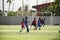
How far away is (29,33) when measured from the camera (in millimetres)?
3646

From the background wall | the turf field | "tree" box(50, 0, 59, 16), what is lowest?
the turf field

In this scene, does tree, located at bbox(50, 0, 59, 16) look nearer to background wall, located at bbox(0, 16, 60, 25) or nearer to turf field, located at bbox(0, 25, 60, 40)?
background wall, located at bbox(0, 16, 60, 25)

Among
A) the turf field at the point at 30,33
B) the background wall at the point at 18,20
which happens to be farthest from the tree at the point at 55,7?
the turf field at the point at 30,33

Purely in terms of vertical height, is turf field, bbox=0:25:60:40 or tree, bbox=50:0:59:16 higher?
tree, bbox=50:0:59:16

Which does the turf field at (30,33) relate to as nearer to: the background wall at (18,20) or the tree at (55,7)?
the background wall at (18,20)

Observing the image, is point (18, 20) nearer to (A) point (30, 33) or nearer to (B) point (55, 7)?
(A) point (30, 33)

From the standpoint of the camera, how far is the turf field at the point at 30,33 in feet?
11.8

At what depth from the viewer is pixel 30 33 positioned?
3.64 meters

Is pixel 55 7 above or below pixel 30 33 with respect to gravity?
above

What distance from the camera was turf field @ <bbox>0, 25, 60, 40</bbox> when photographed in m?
3.61

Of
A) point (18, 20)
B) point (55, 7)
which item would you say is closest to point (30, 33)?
point (18, 20)

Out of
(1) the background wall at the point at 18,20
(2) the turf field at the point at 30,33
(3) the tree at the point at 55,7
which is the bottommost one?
(2) the turf field at the point at 30,33

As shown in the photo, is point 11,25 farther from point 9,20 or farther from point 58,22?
point 58,22

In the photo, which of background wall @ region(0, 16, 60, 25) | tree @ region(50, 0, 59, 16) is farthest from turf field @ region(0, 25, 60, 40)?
tree @ region(50, 0, 59, 16)
